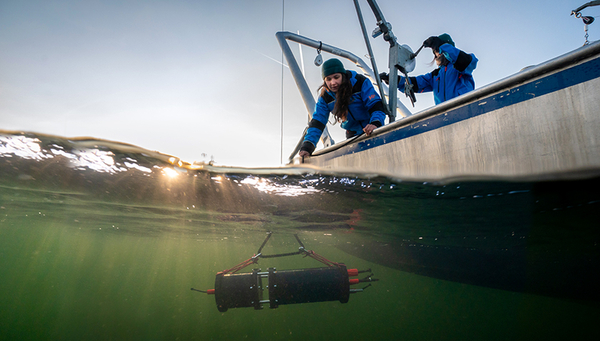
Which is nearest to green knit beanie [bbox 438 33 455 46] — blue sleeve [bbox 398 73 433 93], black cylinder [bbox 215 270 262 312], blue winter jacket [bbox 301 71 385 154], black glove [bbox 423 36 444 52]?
black glove [bbox 423 36 444 52]

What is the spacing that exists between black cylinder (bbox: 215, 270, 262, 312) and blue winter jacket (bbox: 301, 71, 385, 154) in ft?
12.9

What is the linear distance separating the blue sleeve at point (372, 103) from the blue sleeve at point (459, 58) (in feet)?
3.22

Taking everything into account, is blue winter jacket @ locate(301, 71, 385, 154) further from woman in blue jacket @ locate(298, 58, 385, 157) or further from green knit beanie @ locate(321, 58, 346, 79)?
green knit beanie @ locate(321, 58, 346, 79)

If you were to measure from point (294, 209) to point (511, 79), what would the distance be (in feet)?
24.0

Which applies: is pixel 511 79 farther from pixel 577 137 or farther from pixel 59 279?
pixel 59 279

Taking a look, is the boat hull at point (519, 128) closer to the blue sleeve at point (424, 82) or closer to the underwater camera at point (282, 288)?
the blue sleeve at point (424, 82)

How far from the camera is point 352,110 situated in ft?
12.7

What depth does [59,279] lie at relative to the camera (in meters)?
83.4

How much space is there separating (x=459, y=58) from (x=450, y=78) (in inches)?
17.2

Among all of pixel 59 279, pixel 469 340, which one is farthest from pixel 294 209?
pixel 59 279

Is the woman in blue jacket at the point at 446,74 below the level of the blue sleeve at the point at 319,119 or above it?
above

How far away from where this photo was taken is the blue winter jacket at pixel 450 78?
10.8ft

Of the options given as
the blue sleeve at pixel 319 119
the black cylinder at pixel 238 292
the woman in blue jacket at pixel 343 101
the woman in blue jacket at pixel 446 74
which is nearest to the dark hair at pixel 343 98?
the woman in blue jacket at pixel 343 101

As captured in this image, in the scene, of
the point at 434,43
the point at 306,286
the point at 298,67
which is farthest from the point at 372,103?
the point at 306,286
